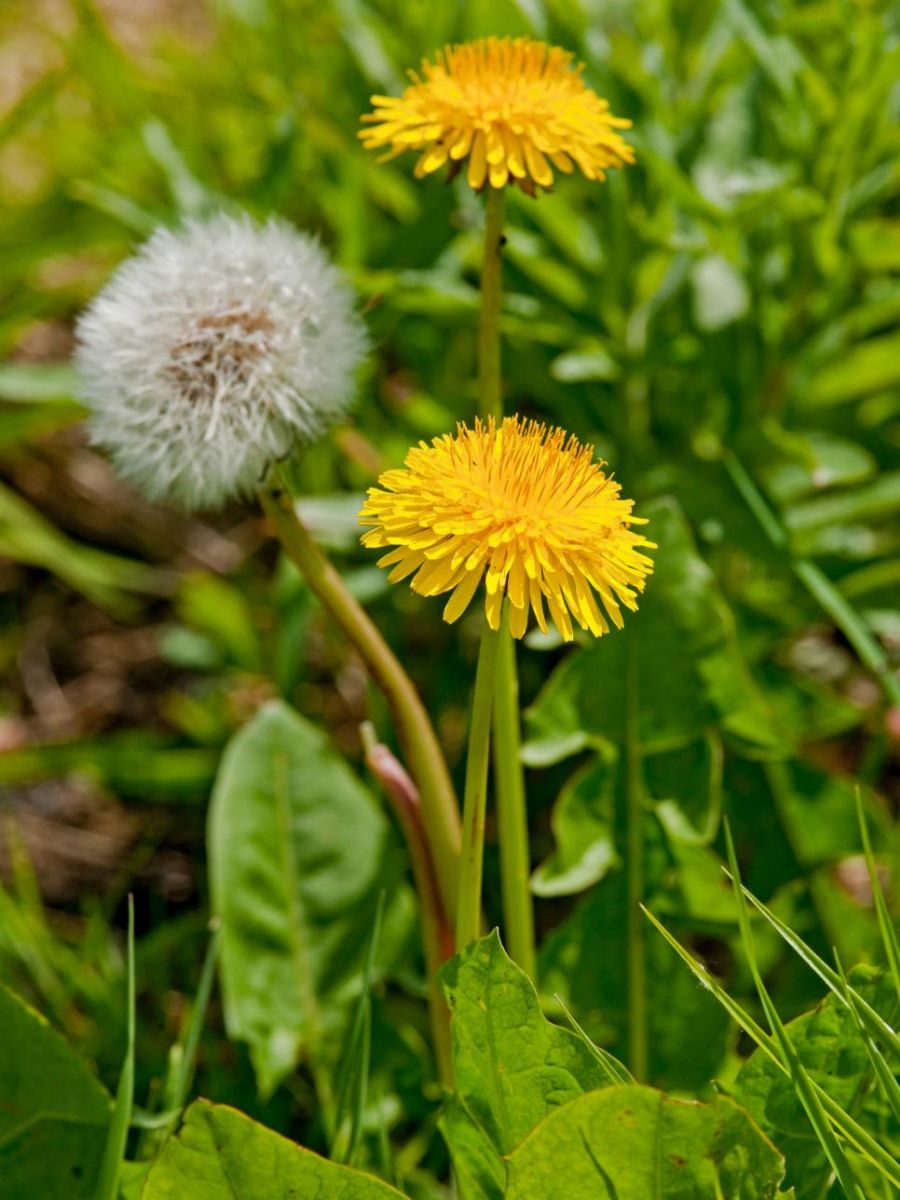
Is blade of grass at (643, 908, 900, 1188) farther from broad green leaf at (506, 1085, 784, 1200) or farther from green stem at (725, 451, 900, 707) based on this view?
green stem at (725, 451, 900, 707)

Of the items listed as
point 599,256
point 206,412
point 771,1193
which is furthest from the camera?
point 599,256

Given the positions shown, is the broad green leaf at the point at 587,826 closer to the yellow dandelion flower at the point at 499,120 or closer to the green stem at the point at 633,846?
the green stem at the point at 633,846

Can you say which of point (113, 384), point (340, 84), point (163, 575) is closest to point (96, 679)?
point (163, 575)

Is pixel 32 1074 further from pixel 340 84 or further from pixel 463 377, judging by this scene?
pixel 340 84

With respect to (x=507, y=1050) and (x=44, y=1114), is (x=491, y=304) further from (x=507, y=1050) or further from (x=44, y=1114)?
(x=44, y=1114)

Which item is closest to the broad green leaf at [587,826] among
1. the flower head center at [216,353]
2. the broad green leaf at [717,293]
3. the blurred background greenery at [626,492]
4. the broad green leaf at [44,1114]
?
the blurred background greenery at [626,492]

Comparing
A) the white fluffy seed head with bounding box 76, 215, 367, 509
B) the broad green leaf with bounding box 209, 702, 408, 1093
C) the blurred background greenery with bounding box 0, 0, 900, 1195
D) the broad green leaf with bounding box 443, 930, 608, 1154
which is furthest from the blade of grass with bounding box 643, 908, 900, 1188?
the broad green leaf with bounding box 209, 702, 408, 1093
